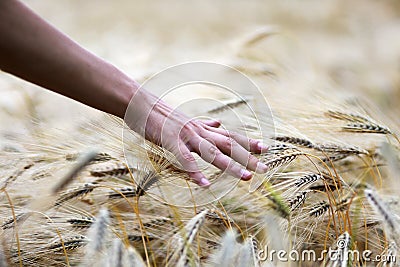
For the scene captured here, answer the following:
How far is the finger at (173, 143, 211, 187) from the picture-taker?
718 mm

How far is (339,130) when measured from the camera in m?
0.84

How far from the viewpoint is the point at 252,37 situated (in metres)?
1.47

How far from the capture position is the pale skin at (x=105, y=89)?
1.90 feet

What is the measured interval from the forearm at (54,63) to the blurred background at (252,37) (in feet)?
1.92

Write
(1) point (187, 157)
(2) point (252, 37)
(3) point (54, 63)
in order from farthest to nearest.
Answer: (2) point (252, 37)
(1) point (187, 157)
(3) point (54, 63)

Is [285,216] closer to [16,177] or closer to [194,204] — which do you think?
[194,204]

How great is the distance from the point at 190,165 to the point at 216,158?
0.12 feet

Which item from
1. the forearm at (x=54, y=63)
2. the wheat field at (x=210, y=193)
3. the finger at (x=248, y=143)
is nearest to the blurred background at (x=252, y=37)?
the wheat field at (x=210, y=193)

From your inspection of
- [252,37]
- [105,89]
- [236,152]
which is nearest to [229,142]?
[236,152]

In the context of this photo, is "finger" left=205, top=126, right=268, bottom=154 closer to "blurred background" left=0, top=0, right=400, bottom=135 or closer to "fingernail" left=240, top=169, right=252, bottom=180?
"fingernail" left=240, top=169, right=252, bottom=180

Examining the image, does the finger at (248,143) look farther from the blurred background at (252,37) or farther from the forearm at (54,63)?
the blurred background at (252,37)

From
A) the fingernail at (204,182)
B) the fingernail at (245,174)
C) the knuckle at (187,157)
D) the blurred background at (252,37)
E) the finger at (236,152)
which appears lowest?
the fingernail at (204,182)

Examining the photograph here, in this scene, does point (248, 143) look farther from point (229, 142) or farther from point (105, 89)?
point (105, 89)

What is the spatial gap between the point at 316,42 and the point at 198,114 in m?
1.20
